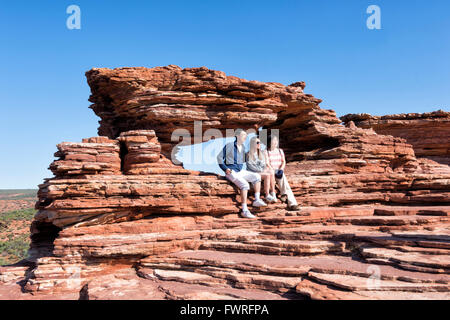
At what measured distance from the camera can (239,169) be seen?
1215 centimetres

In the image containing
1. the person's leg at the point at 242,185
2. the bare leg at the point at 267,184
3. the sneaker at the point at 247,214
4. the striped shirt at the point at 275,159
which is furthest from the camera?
the striped shirt at the point at 275,159

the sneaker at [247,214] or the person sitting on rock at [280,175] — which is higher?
the person sitting on rock at [280,175]

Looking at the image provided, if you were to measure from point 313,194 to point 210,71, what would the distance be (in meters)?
7.13

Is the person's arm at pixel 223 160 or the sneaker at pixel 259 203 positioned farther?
the person's arm at pixel 223 160

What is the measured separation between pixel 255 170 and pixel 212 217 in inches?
95.5

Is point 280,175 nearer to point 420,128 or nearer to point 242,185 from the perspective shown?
point 242,185

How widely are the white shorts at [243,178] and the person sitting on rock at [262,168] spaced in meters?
0.32

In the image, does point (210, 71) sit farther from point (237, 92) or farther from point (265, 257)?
point (265, 257)

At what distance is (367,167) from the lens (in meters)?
15.7

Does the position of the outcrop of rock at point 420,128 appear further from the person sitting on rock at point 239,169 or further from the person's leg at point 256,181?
the person's leg at point 256,181

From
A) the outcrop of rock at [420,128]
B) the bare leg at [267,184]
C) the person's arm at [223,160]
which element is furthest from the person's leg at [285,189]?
the outcrop of rock at [420,128]

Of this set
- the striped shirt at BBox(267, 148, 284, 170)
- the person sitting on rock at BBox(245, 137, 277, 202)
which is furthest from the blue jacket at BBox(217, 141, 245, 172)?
the striped shirt at BBox(267, 148, 284, 170)

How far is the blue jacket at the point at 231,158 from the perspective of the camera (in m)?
12.1
